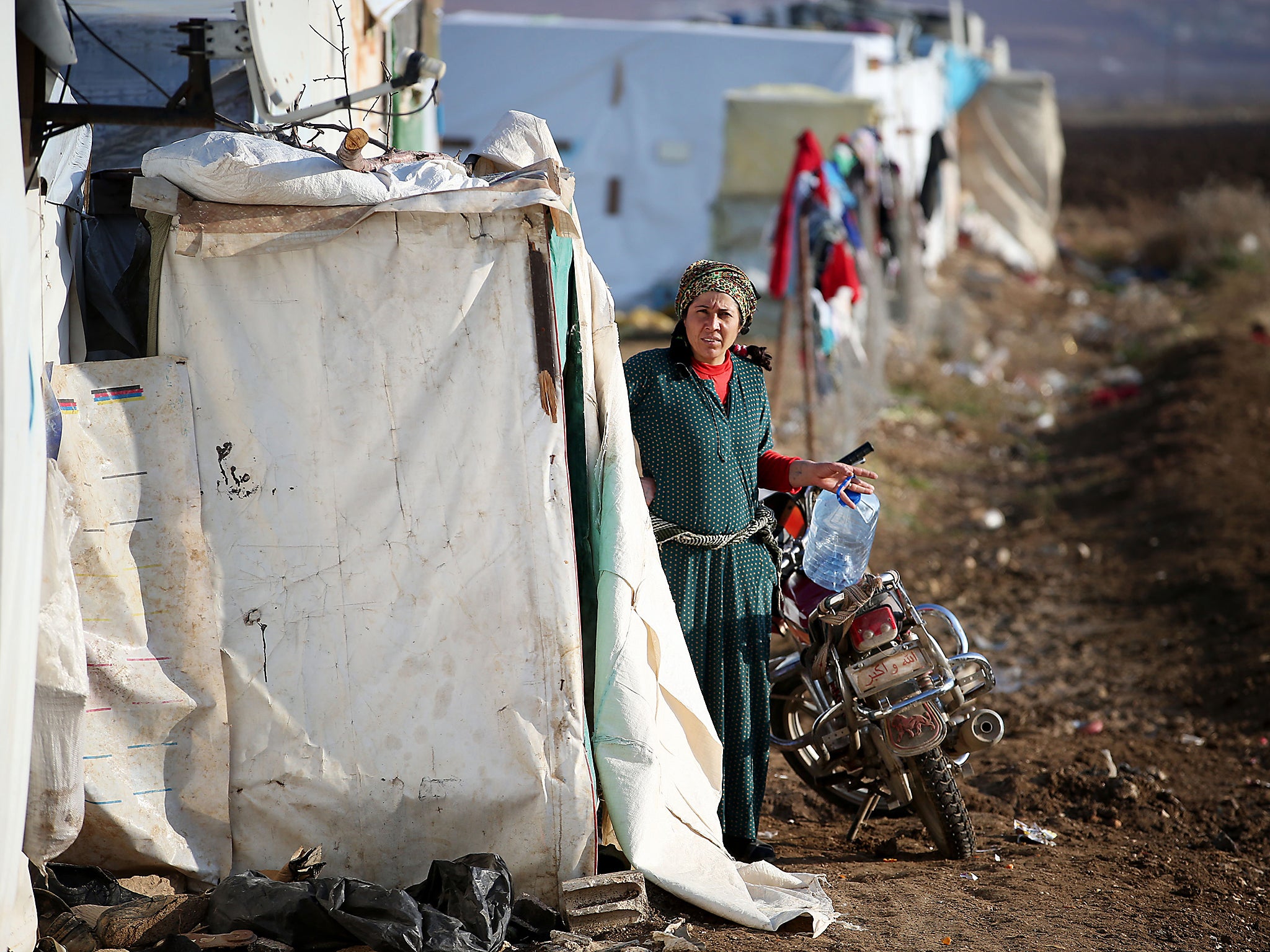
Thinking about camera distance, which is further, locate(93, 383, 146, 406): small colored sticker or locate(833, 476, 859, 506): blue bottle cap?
locate(833, 476, 859, 506): blue bottle cap

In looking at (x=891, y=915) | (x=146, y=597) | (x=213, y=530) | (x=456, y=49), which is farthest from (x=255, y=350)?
(x=456, y=49)

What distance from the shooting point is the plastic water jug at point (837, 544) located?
344cm

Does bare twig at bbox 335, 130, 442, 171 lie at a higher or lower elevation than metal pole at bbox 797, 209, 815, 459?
higher

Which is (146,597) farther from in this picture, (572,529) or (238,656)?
(572,529)

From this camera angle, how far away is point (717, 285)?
3217 millimetres

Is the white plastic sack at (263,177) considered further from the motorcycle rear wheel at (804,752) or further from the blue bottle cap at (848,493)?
the motorcycle rear wheel at (804,752)

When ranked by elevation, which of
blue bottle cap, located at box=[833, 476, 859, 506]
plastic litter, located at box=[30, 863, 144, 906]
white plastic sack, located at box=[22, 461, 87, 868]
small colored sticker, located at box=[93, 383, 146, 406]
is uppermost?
small colored sticker, located at box=[93, 383, 146, 406]

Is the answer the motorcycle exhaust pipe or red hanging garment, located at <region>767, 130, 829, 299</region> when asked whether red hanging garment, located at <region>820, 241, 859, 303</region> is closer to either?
red hanging garment, located at <region>767, 130, 829, 299</region>

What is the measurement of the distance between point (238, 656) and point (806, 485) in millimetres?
1653

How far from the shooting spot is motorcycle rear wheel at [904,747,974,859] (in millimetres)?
A: 3348

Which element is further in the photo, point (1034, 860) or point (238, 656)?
point (1034, 860)

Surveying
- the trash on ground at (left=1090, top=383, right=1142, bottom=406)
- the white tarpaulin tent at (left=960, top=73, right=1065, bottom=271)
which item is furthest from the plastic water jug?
the white tarpaulin tent at (left=960, top=73, right=1065, bottom=271)

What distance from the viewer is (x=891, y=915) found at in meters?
2.96

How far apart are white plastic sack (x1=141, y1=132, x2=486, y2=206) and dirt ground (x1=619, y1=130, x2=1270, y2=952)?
1.86 meters
